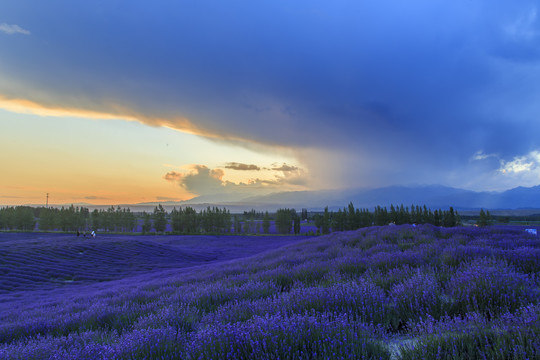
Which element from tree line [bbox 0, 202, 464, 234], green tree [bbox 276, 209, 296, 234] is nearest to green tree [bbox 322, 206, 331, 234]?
tree line [bbox 0, 202, 464, 234]

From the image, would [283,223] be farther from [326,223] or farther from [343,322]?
[343,322]

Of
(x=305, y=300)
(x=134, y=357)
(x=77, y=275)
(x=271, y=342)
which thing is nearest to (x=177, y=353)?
(x=134, y=357)

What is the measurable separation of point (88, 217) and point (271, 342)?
93.1 m

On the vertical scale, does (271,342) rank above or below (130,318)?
above

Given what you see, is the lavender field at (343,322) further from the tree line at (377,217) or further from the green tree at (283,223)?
the green tree at (283,223)

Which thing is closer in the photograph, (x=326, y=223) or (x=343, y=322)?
(x=343, y=322)

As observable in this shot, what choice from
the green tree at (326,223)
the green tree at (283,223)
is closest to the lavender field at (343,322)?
the green tree at (326,223)

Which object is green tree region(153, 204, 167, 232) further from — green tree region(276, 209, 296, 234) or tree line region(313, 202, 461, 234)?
tree line region(313, 202, 461, 234)

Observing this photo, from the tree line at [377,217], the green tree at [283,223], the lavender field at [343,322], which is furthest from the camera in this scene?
the green tree at [283,223]

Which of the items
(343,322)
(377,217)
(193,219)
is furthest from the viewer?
(193,219)

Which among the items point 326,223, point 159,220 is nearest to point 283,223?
point 326,223

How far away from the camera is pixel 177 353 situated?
8.20 ft

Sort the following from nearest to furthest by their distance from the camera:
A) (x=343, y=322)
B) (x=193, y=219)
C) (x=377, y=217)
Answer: (x=343, y=322), (x=377, y=217), (x=193, y=219)

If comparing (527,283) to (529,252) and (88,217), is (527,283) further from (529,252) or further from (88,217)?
(88,217)
